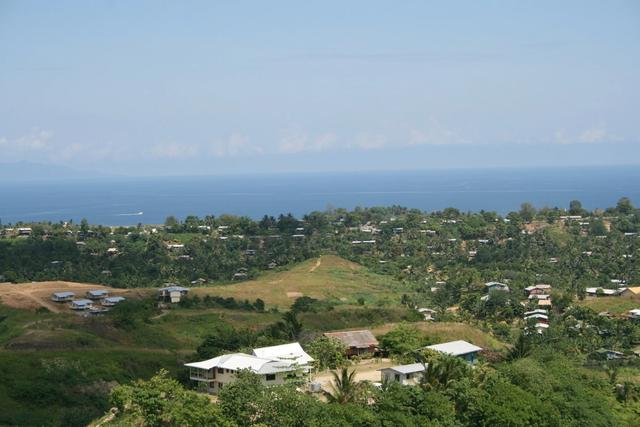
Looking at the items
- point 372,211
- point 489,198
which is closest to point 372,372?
point 372,211

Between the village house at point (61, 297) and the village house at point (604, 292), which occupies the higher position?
the village house at point (61, 297)

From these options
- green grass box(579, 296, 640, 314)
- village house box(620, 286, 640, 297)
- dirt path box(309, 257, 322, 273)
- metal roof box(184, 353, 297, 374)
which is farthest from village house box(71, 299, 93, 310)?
village house box(620, 286, 640, 297)

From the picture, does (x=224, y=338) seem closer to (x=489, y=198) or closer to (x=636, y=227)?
(x=636, y=227)

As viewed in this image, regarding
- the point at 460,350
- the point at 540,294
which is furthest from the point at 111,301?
the point at 540,294

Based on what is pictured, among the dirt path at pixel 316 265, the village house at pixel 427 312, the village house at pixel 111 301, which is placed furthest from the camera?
the dirt path at pixel 316 265

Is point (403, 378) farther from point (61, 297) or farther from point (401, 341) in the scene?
point (61, 297)

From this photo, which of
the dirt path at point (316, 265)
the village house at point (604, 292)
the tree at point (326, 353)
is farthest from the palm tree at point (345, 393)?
the dirt path at point (316, 265)

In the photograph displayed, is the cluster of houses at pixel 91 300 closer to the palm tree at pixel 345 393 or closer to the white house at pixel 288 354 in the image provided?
the white house at pixel 288 354
